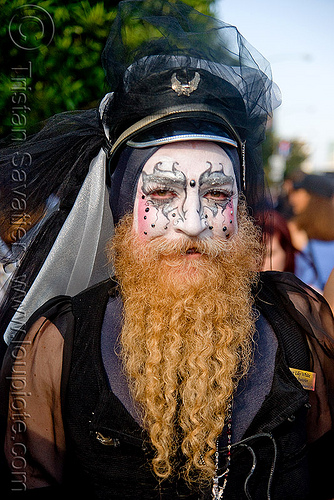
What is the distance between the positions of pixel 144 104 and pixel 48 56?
141 cm

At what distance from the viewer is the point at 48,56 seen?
3021 millimetres

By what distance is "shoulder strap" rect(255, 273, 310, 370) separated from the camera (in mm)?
1974

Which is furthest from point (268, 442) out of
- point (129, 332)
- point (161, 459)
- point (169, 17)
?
point (169, 17)

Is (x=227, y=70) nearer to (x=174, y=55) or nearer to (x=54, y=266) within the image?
(x=174, y=55)

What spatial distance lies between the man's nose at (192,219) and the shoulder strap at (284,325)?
48cm

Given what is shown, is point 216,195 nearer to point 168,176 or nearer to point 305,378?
point 168,176

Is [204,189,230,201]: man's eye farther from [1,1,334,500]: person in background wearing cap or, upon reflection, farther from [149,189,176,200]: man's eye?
[149,189,176,200]: man's eye

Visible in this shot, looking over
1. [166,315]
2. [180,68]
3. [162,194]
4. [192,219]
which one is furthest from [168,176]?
[166,315]

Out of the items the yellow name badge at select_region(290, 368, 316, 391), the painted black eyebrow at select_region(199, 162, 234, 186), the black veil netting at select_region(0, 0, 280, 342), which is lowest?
the yellow name badge at select_region(290, 368, 316, 391)

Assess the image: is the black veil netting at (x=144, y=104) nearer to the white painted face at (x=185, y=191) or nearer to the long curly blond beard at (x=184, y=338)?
the white painted face at (x=185, y=191)

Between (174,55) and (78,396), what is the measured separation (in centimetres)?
143

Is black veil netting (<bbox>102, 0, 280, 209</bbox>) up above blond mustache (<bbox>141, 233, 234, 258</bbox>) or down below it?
above

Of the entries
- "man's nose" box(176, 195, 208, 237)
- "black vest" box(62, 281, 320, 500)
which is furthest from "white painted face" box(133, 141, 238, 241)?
"black vest" box(62, 281, 320, 500)

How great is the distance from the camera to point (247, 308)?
2070 millimetres
